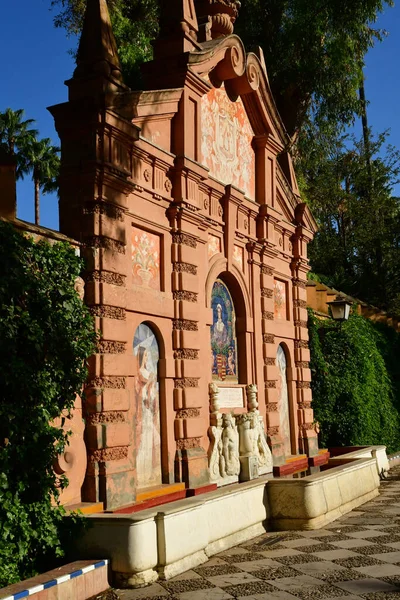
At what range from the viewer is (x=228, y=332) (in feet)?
43.0

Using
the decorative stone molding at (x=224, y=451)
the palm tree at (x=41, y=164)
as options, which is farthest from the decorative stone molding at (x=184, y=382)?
the palm tree at (x=41, y=164)

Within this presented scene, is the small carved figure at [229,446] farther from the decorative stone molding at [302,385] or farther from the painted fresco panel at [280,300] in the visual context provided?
the decorative stone molding at [302,385]

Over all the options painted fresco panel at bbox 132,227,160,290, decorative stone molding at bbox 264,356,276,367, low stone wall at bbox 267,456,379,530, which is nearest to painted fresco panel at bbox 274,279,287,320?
decorative stone molding at bbox 264,356,276,367

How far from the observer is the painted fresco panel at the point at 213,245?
12.4m

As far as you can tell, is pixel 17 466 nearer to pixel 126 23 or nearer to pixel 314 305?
pixel 314 305

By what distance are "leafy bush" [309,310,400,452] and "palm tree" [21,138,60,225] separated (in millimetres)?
17497

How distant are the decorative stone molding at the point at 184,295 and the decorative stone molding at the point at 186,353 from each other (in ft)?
2.48

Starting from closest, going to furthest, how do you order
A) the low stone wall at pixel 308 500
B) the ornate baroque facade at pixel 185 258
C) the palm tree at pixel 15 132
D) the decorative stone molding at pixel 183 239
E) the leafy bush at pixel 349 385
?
the ornate baroque facade at pixel 185 258 → the low stone wall at pixel 308 500 → the decorative stone molding at pixel 183 239 → the leafy bush at pixel 349 385 → the palm tree at pixel 15 132

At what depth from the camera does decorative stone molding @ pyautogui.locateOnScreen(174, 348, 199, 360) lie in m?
10.9

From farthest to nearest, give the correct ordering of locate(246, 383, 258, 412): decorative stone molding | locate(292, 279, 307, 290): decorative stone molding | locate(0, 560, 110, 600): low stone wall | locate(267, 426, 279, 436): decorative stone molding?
locate(292, 279, 307, 290): decorative stone molding < locate(267, 426, 279, 436): decorative stone molding < locate(246, 383, 258, 412): decorative stone molding < locate(0, 560, 110, 600): low stone wall

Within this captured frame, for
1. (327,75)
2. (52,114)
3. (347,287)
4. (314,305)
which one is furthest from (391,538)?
(347,287)

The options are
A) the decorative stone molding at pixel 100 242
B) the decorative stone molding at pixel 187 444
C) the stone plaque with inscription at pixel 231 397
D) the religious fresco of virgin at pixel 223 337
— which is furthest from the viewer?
the religious fresco of virgin at pixel 223 337

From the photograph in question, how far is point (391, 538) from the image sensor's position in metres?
9.20

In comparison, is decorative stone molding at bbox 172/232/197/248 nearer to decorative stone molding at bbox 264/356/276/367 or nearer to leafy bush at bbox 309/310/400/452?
decorative stone molding at bbox 264/356/276/367
